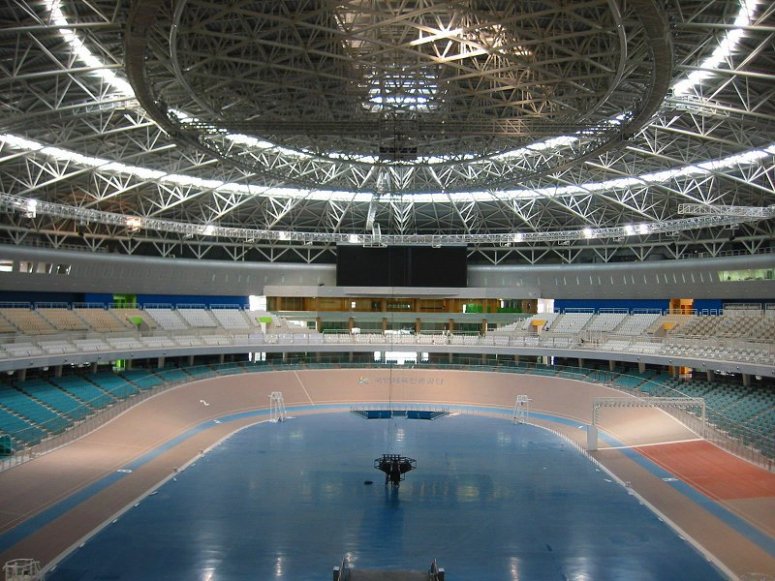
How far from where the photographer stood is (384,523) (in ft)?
74.9

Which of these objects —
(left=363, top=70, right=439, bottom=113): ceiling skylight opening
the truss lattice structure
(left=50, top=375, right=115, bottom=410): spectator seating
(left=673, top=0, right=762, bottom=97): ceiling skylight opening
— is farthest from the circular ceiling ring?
(left=50, top=375, right=115, bottom=410): spectator seating

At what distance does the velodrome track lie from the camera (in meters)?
20.9

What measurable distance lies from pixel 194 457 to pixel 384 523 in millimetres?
13420

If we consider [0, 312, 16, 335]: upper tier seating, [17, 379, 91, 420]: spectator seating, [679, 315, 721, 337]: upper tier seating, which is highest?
[679, 315, 721, 337]: upper tier seating

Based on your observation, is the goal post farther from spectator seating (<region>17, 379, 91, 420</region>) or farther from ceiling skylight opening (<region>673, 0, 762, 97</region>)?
spectator seating (<region>17, 379, 91, 420</region>)

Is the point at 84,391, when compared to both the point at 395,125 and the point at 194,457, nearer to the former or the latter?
the point at 194,457

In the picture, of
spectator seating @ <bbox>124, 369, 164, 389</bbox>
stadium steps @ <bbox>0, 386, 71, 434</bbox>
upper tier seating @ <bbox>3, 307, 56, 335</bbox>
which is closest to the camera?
stadium steps @ <bbox>0, 386, 71, 434</bbox>

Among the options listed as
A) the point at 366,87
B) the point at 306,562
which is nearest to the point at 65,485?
the point at 306,562

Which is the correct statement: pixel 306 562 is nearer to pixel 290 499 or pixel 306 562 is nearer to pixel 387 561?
pixel 387 561

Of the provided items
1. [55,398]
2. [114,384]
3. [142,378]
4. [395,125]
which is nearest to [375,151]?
[395,125]

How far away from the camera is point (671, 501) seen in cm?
2553

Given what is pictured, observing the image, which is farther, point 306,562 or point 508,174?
point 508,174

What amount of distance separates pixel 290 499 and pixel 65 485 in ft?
30.0

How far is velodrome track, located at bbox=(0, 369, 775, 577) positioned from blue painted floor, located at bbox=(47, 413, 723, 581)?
1212 mm
